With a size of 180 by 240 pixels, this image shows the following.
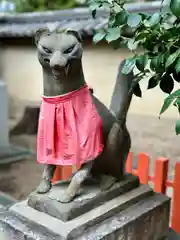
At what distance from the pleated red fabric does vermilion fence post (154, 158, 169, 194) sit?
3.54ft

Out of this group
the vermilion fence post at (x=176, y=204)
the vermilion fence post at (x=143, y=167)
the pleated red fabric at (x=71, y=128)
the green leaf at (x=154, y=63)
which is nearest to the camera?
the green leaf at (x=154, y=63)

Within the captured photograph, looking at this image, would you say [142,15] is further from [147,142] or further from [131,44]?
[147,142]

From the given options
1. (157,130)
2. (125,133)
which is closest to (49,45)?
(125,133)

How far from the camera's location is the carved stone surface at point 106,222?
157 cm

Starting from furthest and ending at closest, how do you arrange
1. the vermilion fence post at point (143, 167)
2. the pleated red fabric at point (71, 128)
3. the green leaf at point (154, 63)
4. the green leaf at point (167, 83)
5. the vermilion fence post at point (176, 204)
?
the vermilion fence post at point (143, 167) → the vermilion fence post at point (176, 204) → the pleated red fabric at point (71, 128) → the green leaf at point (167, 83) → the green leaf at point (154, 63)

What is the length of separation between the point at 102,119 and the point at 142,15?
0.54 meters

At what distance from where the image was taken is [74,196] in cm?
168

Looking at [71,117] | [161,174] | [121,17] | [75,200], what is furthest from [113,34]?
[161,174]

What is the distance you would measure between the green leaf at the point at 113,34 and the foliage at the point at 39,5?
24.4 feet

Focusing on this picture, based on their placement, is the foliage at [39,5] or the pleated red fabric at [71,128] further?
the foliage at [39,5]

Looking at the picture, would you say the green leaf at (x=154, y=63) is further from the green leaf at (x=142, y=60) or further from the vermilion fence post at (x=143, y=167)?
the vermilion fence post at (x=143, y=167)

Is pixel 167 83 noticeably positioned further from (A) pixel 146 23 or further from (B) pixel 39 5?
(B) pixel 39 5

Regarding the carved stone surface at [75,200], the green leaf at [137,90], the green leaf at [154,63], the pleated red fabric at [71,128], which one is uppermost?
the green leaf at [154,63]

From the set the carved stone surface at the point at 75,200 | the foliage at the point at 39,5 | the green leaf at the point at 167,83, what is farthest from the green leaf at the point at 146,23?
the foliage at the point at 39,5
